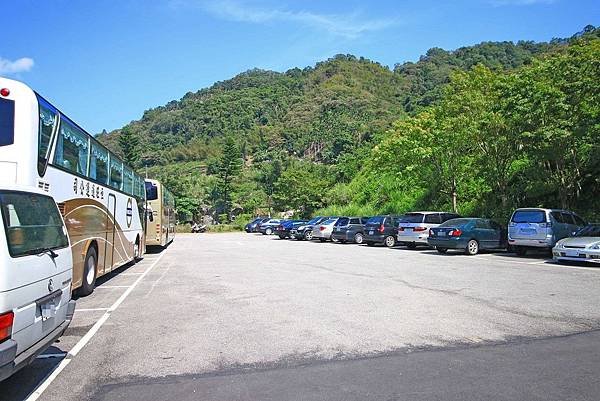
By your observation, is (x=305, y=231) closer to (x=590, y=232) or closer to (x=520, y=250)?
(x=520, y=250)

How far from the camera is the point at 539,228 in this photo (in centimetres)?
1784

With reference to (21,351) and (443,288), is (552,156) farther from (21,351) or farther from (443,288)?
(21,351)

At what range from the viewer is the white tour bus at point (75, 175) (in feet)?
25.4

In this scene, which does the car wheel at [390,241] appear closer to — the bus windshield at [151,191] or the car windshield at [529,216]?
the car windshield at [529,216]

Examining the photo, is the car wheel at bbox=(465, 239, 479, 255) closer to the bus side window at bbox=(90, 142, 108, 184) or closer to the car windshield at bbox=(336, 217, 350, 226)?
the car windshield at bbox=(336, 217, 350, 226)

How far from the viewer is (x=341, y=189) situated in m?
55.6

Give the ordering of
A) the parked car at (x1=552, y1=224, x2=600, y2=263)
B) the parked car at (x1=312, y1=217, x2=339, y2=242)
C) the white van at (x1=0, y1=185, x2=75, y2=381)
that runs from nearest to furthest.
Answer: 1. the white van at (x1=0, y1=185, x2=75, y2=381)
2. the parked car at (x1=552, y1=224, x2=600, y2=263)
3. the parked car at (x1=312, y1=217, x2=339, y2=242)

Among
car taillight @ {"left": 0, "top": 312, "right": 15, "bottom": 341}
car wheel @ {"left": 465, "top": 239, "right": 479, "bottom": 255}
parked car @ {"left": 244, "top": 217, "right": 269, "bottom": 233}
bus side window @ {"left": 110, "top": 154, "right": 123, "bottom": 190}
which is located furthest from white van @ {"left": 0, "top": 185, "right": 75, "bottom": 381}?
parked car @ {"left": 244, "top": 217, "right": 269, "bottom": 233}

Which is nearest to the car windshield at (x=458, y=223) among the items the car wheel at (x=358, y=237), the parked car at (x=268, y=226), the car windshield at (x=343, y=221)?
the car wheel at (x=358, y=237)

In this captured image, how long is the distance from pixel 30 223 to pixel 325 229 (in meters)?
27.2

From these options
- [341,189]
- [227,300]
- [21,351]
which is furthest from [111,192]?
[341,189]

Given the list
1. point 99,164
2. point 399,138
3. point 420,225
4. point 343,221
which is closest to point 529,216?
point 420,225

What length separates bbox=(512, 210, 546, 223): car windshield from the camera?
58.7ft

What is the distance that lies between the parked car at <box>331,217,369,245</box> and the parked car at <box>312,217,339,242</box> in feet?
3.63
